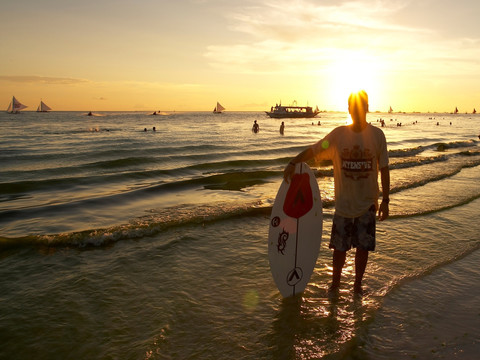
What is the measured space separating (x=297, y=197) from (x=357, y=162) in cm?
81

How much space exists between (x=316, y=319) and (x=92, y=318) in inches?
93.6

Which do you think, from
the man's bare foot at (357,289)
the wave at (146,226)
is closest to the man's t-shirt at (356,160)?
the man's bare foot at (357,289)

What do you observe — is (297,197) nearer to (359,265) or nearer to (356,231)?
(356,231)

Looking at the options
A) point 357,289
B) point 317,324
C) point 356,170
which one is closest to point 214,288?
point 317,324

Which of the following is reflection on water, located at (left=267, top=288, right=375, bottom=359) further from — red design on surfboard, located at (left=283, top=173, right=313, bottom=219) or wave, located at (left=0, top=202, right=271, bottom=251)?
wave, located at (left=0, top=202, right=271, bottom=251)

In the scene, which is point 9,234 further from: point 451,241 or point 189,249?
point 451,241

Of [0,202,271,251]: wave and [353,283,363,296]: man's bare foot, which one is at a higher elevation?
[353,283,363,296]: man's bare foot

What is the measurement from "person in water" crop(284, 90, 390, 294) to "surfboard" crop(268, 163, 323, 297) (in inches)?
14.2

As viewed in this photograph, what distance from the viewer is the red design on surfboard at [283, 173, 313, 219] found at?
4.16 metres

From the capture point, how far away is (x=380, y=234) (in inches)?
264

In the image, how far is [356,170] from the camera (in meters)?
3.75

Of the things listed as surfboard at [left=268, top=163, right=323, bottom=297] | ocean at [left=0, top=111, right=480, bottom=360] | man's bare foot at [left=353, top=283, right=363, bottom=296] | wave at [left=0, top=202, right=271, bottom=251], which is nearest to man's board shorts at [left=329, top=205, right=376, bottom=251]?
surfboard at [left=268, top=163, right=323, bottom=297]

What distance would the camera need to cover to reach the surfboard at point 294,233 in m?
4.14

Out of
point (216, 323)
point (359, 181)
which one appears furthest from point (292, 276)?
point (359, 181)
